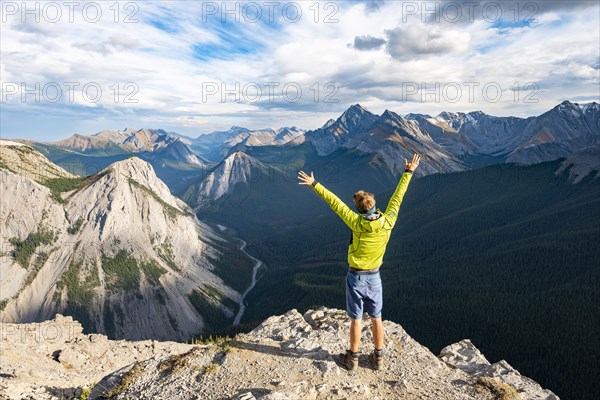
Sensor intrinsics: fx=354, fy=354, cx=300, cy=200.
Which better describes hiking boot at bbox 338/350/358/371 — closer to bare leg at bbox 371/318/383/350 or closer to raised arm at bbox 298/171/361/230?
bare leg at bbox 371/318/383/350

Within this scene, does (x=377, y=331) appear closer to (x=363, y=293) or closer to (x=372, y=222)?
(x=363, y=293)

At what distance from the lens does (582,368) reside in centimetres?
10869

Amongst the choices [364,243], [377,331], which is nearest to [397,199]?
[364,243]

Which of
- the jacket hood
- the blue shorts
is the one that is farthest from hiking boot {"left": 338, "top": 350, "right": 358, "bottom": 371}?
the jacket hood

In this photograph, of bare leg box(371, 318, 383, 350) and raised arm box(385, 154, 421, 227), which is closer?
raised arm box(385, 154, 421, 227)

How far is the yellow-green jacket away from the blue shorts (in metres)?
0.55

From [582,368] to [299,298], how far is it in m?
122

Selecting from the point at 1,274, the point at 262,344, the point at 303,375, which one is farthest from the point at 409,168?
the point at 1,274

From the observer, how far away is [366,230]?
1392 centimetres

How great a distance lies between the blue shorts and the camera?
14.7m

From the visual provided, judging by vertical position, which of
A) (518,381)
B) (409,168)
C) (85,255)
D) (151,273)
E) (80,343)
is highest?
(409,168)

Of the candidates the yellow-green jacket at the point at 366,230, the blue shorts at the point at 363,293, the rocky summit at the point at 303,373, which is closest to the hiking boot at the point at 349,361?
the rocky summit at the point at 303,373

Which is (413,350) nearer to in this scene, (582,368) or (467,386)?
(467,386)

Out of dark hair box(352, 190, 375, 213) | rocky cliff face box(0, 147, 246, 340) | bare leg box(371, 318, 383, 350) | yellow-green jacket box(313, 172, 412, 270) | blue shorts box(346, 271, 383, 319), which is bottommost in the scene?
rocky cliff face box(0, 147, 246, 340)
